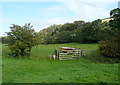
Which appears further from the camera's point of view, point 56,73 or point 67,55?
point 67,55

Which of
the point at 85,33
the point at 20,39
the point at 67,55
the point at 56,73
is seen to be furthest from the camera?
the point at 85,33

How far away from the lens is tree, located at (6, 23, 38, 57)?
13709mm

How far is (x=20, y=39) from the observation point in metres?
13.9

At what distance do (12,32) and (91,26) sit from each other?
26.7 meters

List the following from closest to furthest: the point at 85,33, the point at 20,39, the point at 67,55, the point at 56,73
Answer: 1. the point at 56,73
2. the point at 67,55
3. the point at 20,39
4. the point at 85,33

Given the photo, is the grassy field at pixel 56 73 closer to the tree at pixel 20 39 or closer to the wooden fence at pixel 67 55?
the wooden fence at pixel 67 55

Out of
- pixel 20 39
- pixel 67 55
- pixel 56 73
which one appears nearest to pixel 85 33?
pixel 67 55

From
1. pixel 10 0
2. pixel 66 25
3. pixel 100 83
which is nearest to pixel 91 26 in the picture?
pixel 66 25

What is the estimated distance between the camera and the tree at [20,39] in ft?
45.0

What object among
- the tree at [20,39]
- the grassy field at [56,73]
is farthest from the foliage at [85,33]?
the grassy field at [56,73]

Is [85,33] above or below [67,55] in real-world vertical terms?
above

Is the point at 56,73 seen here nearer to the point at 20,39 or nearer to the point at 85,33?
the point at 20,39

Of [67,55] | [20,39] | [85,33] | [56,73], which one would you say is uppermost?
[85,33]

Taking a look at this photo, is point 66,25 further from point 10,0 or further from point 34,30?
point 10,0
